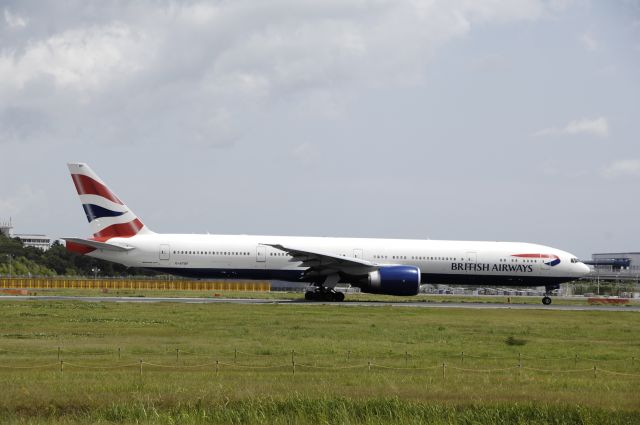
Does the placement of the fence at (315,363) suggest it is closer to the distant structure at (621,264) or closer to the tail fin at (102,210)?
the tail fin at (102,210)

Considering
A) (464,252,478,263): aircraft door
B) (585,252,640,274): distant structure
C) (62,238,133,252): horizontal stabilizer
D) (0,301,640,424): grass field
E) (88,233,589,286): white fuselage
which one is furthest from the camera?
(585,252,640,274): distant structure

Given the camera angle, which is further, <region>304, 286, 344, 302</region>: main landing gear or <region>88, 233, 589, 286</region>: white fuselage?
<region>304, 286, 344, 302</region>: main landing gear

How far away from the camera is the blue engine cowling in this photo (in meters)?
49.4

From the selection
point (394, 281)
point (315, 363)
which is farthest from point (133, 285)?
point (315, 363)

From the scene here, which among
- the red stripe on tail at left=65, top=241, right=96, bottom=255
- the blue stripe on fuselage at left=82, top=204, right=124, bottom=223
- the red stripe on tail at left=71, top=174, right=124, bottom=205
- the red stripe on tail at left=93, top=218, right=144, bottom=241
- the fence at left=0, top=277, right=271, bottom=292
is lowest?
the fence at left=0, top=277, right=271, bottom=292

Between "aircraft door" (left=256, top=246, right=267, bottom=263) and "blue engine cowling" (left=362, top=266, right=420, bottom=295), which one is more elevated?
"aircraft door" (left=256, top=246, right=267, bottom=263)

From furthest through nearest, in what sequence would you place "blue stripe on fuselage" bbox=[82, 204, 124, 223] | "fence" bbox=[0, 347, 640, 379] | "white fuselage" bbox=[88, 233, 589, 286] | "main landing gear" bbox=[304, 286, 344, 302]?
"blue stripe on fuselage" bbox=[82, 204, 124, 223], "main landing gear" bbox=[304, 286, 344, 302], "white fuselage" bbox=[88, 233, 589, 286], "fence" bbox=[0, 347, 640, 379]

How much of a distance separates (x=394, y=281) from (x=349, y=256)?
4.42 metres

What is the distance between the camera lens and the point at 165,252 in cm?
5184

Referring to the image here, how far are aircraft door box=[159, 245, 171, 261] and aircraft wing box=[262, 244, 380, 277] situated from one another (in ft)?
21.7

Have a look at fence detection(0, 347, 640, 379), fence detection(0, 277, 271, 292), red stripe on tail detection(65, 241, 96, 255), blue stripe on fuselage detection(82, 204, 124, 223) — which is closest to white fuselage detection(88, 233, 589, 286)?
red stripe on tail detection(65, 241, 96, 255)

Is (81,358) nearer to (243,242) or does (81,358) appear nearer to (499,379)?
(499,379)

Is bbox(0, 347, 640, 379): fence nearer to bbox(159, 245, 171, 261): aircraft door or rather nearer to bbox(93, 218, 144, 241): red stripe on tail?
bbox(159, 245, 171, 261): aircraft door

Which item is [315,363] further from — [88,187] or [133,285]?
[133,285]
